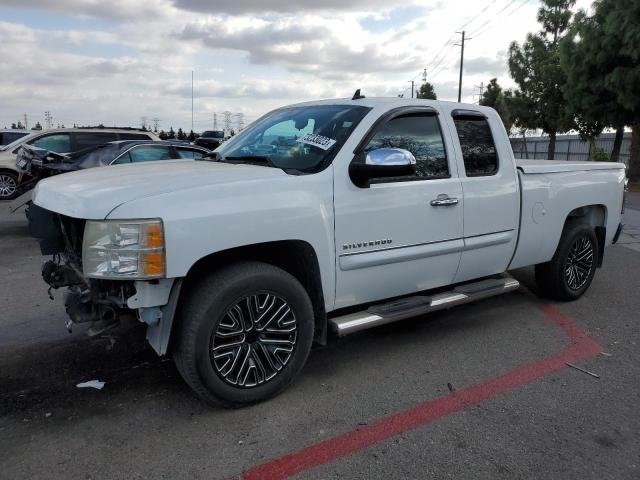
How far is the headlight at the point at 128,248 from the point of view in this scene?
9.32 ft

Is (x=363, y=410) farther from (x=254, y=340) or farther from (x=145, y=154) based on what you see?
(x=145, y=154)

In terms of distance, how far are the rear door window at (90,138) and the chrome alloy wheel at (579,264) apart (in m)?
11.0

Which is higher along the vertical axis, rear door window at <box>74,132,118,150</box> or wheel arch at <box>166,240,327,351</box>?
rear door window at <box>74,132,118,150</box>

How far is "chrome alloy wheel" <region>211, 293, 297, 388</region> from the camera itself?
126 inches

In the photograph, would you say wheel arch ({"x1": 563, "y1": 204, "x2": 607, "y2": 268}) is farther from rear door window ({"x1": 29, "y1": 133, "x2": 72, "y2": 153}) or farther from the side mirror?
rear door window ({"x1": 29, "y1": 133, "x2": 72, "y2": 153})

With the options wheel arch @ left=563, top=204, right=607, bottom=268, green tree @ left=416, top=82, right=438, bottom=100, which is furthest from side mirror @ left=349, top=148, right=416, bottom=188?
green tree @ left=416, top=82, right=438, bottom=100

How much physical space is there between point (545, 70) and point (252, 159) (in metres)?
28.9

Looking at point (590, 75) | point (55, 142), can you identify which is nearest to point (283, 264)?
point (55, 142)

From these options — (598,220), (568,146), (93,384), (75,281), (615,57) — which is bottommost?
(93,384)

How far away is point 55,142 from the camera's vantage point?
12727 mm

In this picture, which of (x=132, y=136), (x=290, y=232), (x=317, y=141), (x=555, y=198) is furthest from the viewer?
(x=132, y=136)

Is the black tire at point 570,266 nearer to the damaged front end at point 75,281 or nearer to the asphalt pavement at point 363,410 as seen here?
the asphalt pavement at point 363,410

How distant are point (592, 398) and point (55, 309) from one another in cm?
475

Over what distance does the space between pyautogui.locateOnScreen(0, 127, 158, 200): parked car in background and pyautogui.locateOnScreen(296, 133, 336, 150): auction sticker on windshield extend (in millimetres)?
10547
